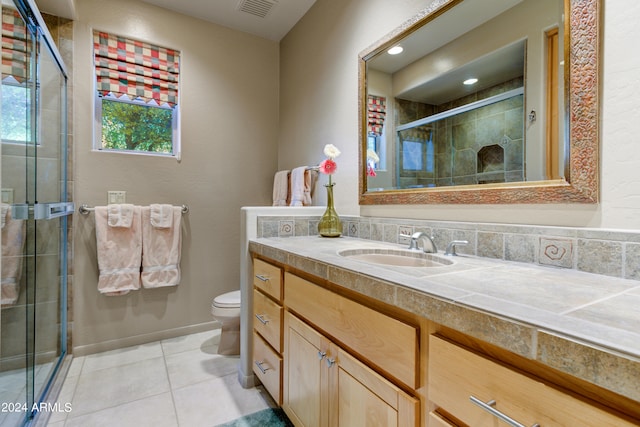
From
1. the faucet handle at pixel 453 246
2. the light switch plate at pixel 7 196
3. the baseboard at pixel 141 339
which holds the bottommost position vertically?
the baseboard at pixel 141 339

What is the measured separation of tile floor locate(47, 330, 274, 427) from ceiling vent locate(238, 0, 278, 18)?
254 centimetres

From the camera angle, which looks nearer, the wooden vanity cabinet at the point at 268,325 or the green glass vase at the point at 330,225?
the wooden vanity cabinet at the point at 268,325

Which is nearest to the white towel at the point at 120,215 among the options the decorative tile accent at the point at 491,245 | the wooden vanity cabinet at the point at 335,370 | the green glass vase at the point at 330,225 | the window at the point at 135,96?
the window at the point at 135,96

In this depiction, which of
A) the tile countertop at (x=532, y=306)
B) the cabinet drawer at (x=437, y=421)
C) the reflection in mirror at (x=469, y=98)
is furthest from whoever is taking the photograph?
the reflection in mirror at (x=469, y=98)

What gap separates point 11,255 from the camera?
1.31m

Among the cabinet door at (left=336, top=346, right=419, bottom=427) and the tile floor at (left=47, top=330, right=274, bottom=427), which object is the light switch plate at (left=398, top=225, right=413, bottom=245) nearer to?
the cabinet door at (left=336, top=346, right=419, bottom=427)

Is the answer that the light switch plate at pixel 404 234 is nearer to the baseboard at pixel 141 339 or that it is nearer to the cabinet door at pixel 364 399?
the cabinet door at pixel 364 399

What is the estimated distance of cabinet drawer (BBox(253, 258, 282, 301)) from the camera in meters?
1.41

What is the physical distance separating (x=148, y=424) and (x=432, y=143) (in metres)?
1.88

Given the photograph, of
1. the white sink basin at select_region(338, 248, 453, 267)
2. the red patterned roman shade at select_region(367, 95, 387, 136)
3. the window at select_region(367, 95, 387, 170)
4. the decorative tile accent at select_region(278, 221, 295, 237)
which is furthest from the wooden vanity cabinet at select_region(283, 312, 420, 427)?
the red patterned roman shade at select_region(367, 95, 387, 136)

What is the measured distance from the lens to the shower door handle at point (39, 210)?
1.34 m

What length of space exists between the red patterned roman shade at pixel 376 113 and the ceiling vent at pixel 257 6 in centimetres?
122

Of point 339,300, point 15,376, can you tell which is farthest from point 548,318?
point 15,376

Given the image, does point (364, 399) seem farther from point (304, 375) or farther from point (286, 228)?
point (286, 228)
